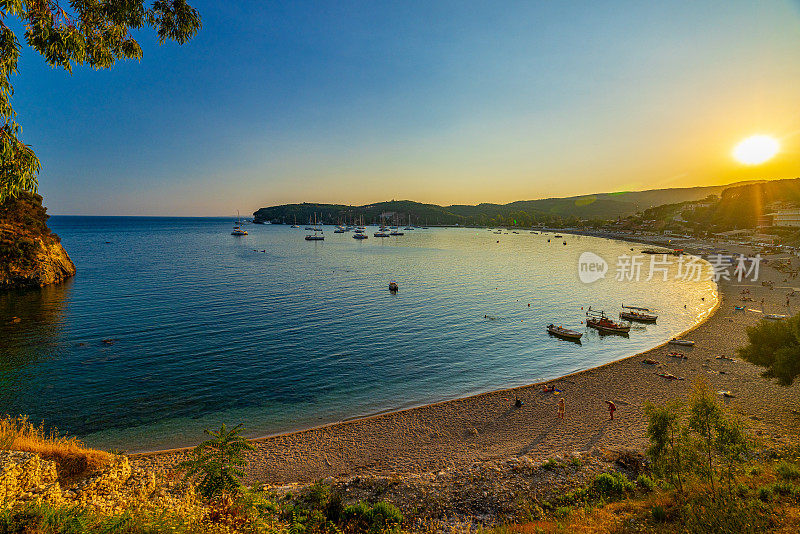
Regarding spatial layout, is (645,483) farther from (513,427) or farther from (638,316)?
(638,316)

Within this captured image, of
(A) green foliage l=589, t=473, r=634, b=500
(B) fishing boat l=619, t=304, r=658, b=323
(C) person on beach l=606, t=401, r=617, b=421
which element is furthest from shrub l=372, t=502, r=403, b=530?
(B) fishing boat l=619, t=304, r=658, b=323

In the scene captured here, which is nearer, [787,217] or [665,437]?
[665,437]

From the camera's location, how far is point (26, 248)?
60719mm

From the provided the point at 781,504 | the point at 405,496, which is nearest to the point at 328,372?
the point at 405,496

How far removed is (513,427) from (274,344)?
25227 millimetres

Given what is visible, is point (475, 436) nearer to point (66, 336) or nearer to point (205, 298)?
point (66, 336)

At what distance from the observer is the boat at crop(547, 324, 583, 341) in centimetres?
4275

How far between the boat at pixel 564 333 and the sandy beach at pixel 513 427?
790cm

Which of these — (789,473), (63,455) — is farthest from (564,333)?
(63,455)

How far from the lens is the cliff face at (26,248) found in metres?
57.9

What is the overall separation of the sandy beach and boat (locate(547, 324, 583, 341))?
25.9 ft

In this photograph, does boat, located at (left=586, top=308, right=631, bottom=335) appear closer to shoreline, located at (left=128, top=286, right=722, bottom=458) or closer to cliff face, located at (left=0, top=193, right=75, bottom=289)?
shoreline, located at (left=128, top=286, right=722, bottom=458)

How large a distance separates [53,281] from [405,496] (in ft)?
258

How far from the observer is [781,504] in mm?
11102
